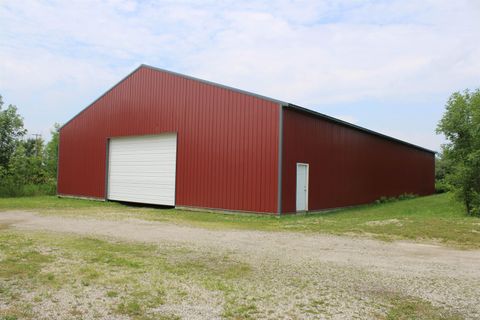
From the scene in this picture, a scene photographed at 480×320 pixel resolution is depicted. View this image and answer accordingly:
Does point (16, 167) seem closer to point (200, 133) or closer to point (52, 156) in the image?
point (52, 156)

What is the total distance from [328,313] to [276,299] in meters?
0.70

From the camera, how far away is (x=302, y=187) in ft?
53.4

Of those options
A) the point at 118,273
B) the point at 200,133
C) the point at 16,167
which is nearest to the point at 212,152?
the point at 200,133

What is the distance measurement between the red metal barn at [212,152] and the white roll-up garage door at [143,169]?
0.05 m

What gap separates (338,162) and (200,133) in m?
6.42

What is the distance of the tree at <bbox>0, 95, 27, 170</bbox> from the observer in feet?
89.9

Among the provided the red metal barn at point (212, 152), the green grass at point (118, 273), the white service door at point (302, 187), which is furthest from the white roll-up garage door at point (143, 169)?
the green grass at point (118, 273)

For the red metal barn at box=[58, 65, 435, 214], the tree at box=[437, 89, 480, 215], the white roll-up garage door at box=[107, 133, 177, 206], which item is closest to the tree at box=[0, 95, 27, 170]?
the red metal barn at box=[58, 65, 435, 214]

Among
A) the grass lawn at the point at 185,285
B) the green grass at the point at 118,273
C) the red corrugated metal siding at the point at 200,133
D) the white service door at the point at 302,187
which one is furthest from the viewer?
the white service door at the point at 302,187

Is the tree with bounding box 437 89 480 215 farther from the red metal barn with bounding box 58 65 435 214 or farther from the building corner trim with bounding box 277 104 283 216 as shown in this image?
the building corner trim with bounding box 277 104 283 216

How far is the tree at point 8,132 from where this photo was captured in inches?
1078

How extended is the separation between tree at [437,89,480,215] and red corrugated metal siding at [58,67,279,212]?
7.02m

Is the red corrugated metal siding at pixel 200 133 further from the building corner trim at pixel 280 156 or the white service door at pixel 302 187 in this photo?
the white service door at pixel 302 187

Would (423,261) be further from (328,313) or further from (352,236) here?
(328,313)
